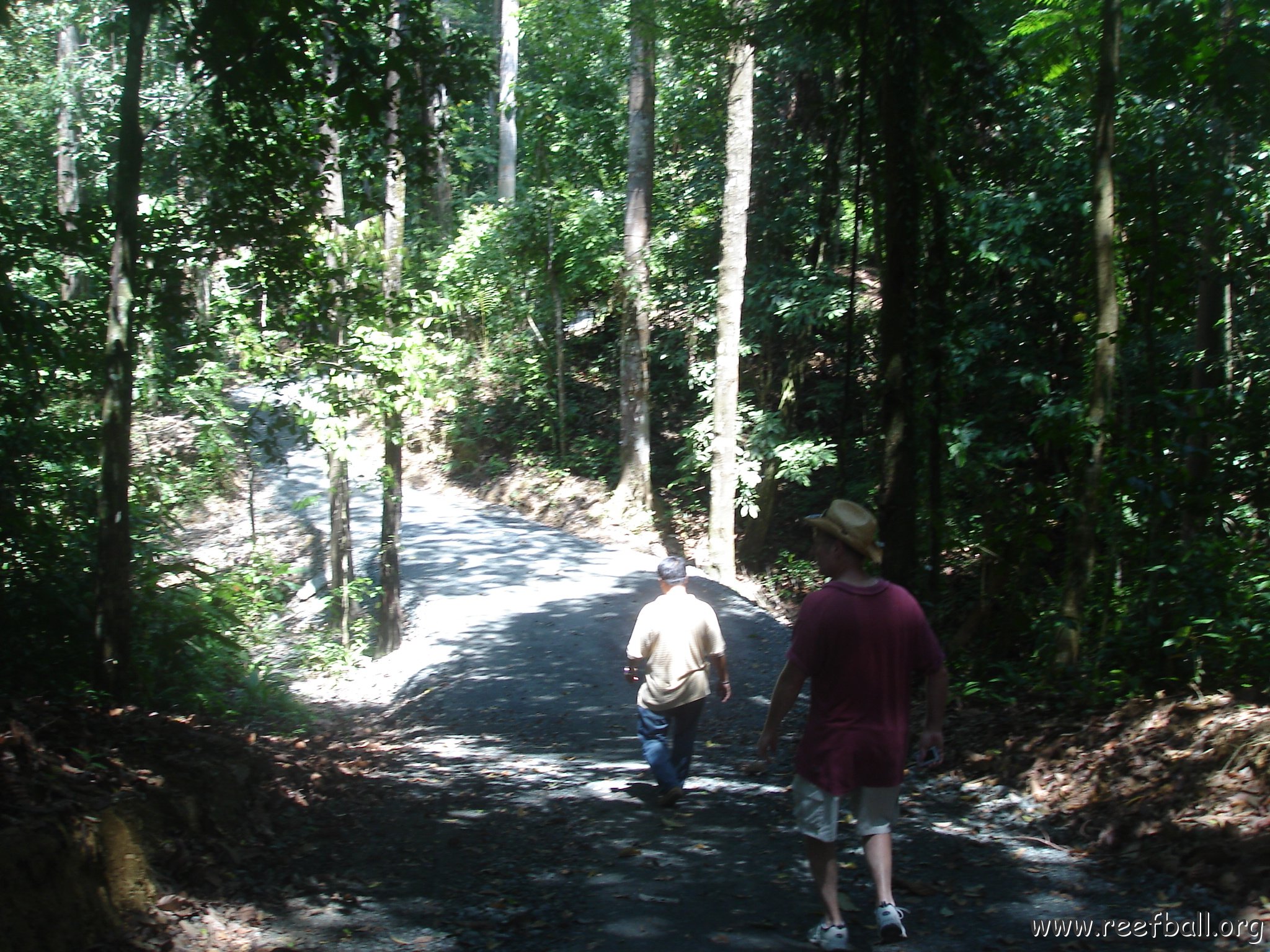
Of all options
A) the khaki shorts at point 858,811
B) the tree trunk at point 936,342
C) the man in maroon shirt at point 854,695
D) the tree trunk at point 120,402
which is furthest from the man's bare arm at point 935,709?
the tree trunk at point 120,402

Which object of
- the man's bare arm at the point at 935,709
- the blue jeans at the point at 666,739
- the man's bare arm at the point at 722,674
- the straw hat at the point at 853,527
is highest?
the straw hat at the point at 853,527

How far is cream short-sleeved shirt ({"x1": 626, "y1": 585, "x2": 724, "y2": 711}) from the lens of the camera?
726 cm

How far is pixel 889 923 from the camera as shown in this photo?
4289 mm

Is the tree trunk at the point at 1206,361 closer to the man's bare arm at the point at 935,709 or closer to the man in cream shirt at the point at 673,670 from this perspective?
the man in cream shirt at the point at 673,670

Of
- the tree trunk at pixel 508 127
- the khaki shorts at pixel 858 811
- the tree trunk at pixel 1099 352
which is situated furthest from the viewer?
the tree trunk at pixel 508 127

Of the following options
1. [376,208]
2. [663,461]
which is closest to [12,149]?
[663,461]

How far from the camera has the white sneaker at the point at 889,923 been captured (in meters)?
4.27

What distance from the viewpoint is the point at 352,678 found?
14477mm

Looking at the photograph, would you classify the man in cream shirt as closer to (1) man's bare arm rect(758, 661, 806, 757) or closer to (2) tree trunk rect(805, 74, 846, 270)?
(1) man's bare arm rect(758, 661, 806, 757)

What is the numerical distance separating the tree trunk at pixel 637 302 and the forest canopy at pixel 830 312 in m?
0.15

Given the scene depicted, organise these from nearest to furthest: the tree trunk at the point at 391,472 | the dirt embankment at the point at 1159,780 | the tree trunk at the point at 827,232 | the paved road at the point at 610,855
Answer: the paved road at the point at 610,855
the dirt embankment at the point at 1159,780
the tree trunk at the point at 391,472
the tree trunk at the point at 827,232

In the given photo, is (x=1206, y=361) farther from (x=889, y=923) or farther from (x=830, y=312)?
(x=889, y=923)

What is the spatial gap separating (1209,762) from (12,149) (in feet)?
106

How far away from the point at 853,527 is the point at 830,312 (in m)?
14.2
